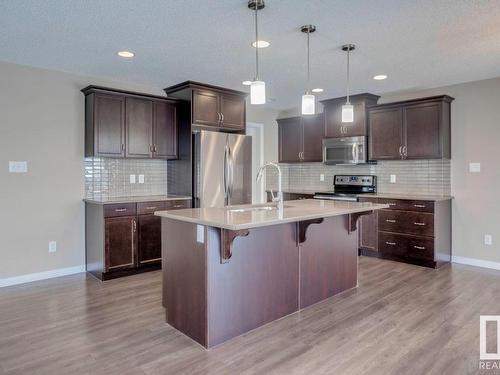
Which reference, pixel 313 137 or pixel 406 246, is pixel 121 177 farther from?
pixel 406 246

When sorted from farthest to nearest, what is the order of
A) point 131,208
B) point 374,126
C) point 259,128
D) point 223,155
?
point 259,128
point 374,126
point 223,155
point 131,208

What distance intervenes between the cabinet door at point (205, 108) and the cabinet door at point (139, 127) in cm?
57

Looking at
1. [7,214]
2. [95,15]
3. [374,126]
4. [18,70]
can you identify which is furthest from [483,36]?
[7,214]

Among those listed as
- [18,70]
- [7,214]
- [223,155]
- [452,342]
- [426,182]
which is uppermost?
[18,70]

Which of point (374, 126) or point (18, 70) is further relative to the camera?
point (374, 126)

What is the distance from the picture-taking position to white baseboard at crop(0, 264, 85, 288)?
3.81 metres

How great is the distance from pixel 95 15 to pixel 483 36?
10.6 feet

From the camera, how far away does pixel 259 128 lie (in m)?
6.61

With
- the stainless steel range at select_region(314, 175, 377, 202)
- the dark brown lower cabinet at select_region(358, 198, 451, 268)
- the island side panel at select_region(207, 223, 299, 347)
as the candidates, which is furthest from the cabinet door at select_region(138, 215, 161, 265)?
the dark brown lower cabinet at select_region(358, 198, 451, 268)

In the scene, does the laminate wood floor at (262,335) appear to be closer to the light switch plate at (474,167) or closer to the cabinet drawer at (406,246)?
the cabinet drawer at (406,246)

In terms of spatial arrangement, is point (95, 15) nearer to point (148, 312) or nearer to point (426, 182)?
point (148, 312)

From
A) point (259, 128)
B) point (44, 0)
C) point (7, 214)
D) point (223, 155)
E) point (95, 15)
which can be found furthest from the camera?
point (259, 128)

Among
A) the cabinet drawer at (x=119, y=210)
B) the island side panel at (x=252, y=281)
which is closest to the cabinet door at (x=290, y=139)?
the cabinet drawer at (x=119, y=210)

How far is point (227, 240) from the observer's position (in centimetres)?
240
